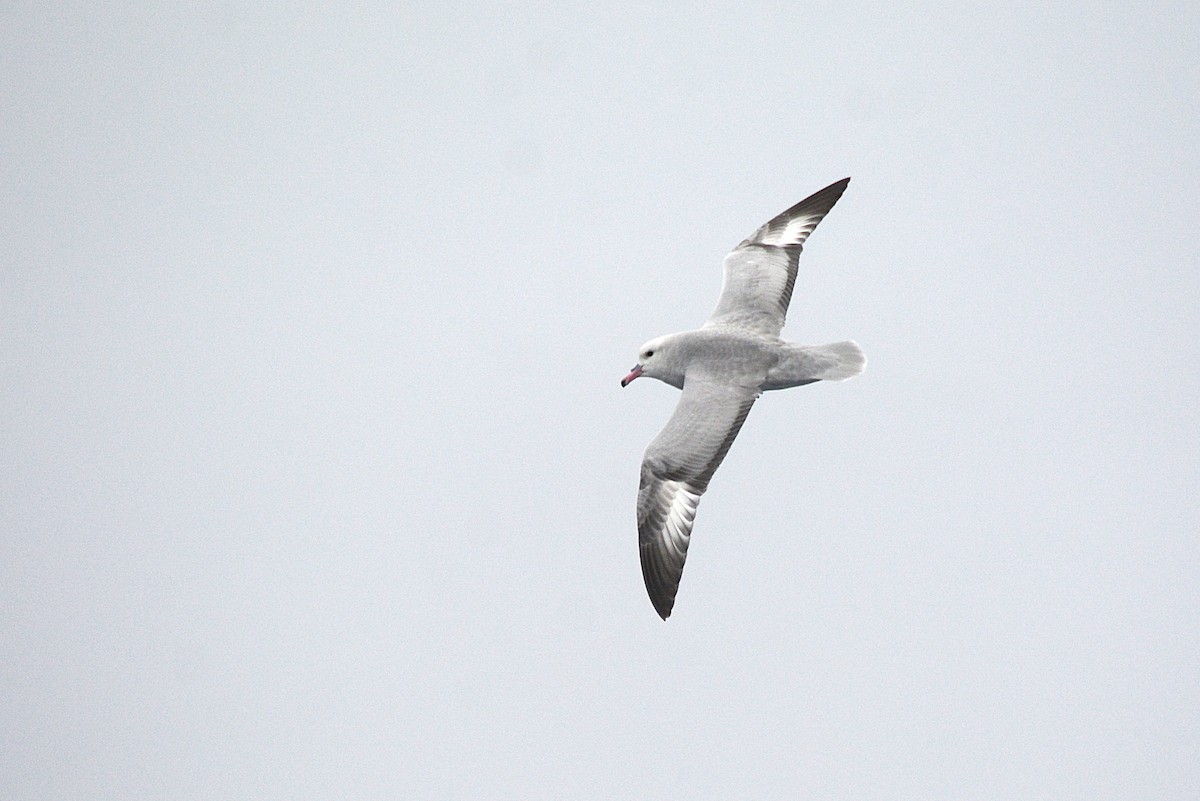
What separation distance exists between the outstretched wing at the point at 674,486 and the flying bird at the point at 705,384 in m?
Result: 0.01

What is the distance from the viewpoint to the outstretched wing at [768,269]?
1920 centimetres

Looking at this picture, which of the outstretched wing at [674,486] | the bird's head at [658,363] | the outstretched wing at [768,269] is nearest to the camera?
the outstretched wing at [674,486]

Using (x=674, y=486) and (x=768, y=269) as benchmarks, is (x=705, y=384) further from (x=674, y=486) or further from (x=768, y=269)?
(x=768, y=269)

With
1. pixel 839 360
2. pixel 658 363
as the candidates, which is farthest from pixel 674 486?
pixel 839 360

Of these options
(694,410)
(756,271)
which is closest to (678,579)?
(694,410)

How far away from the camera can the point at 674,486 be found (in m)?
17.4

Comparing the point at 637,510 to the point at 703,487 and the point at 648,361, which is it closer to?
the point at 703,487

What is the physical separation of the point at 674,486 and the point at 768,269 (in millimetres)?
4233

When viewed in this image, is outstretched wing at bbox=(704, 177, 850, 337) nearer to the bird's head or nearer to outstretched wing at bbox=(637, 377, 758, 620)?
the bird's head

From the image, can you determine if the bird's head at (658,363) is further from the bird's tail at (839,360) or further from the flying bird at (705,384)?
the bird's tail at (839,360)

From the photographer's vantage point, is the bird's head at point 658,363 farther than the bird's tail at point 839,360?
Yes

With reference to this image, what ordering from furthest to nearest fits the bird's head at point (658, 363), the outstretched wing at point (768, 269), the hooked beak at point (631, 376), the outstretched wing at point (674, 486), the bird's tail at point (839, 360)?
the outstretched wing at point (768, 269) < the hooked beak at point (631, 376) < the bird's head at point (658, 363) < the bird's tail at point (839, 360) < the outstretched wing at point (674, 486)

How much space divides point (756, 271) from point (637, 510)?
454 cm

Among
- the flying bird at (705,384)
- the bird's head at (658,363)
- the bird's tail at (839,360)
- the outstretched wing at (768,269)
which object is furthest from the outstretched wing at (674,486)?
the outstretched wing at (768,269)
